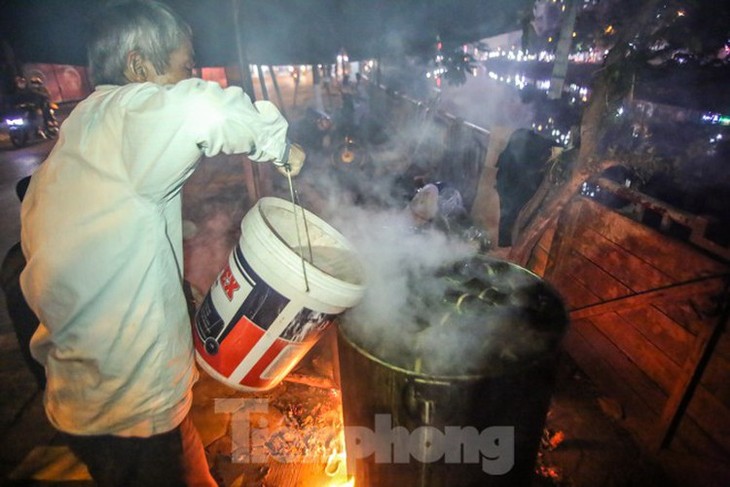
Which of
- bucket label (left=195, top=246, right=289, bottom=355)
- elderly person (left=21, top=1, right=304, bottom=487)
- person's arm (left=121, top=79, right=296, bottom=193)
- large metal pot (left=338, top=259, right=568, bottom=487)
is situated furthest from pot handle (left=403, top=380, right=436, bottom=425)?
person's arm (left=121, top=79, right=296, bottom=193)

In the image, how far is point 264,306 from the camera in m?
1.86

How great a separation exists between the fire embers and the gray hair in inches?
65.9

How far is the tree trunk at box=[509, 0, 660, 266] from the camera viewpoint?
3.29m

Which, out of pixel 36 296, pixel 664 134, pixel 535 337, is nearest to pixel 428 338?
pixel 535 337

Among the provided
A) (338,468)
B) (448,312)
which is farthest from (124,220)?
(338,468)

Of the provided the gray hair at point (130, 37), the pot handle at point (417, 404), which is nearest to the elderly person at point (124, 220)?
the gray hair at point (130, 37)

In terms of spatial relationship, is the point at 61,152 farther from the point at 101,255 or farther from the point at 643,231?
the point at 643,231

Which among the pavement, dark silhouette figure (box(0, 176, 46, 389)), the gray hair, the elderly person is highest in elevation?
the gray hair

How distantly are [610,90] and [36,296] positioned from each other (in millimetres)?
4375

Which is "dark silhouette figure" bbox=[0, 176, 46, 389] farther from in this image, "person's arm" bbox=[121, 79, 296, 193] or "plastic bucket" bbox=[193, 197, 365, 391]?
"person's arm" bbox=[121, 79, 296, 193]

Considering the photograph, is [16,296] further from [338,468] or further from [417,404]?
[338,468]

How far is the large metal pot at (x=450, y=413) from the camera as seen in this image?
188 cm

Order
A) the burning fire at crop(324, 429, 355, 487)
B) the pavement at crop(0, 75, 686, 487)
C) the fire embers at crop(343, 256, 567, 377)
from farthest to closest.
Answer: the pavement at crop(0, 75, 686, 487) → the burning fire at crop(324, 429, 355, 487) → the fire embers at crop(343, 256, 567, 377)

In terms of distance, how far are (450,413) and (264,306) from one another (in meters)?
1.07
